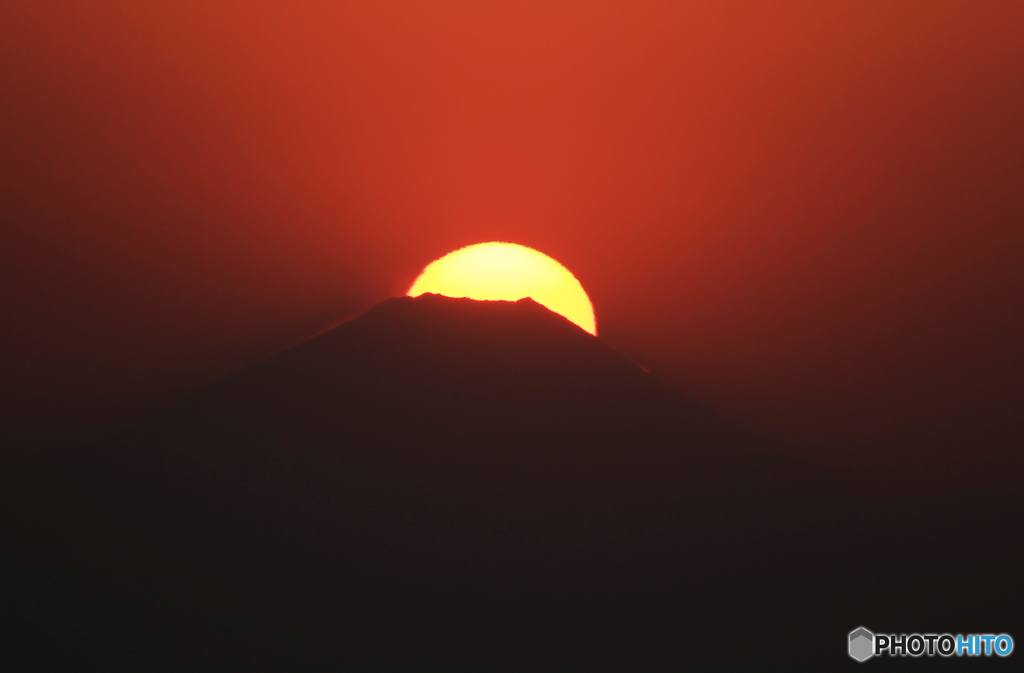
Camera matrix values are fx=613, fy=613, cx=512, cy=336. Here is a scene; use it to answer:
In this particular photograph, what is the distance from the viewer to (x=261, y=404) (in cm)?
458

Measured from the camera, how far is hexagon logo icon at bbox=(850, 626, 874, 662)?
316 cm

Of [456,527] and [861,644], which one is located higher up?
[456,527]

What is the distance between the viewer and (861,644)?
3.21 metres

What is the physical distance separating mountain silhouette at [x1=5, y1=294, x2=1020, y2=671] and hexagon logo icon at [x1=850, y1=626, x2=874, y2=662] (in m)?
0.07

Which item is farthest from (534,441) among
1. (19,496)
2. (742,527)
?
(19,496)

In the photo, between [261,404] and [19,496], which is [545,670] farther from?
[19,496]

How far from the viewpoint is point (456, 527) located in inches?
148

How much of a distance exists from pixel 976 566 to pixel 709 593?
188 centimetres

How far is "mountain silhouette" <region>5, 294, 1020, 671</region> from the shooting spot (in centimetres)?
312

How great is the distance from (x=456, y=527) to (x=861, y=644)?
229 centimetres

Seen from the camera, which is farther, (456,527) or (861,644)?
(456,527)

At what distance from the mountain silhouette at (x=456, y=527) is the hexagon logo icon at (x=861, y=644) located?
0.22 feet

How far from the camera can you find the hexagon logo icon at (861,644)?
10.4 feet

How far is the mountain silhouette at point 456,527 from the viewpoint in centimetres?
312
